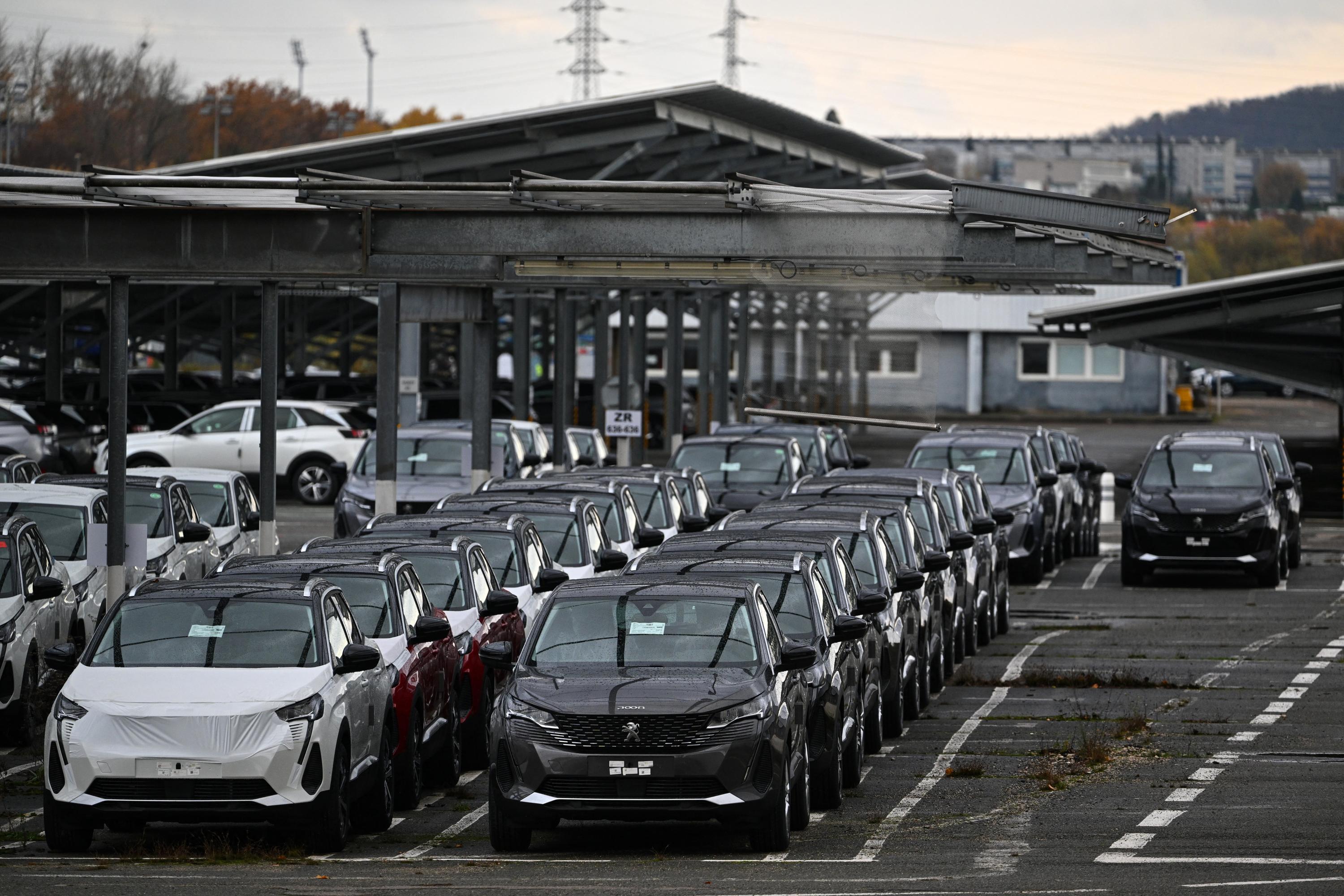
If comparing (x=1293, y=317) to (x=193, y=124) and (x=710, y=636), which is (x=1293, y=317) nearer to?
(x=710, y=636)

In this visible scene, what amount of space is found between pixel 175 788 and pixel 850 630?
437cm

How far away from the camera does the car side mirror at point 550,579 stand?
17094 millimetres

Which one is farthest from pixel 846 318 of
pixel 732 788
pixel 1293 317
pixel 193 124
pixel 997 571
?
pixel 193 124

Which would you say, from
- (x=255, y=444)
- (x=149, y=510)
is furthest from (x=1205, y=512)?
(x=255, y=444)

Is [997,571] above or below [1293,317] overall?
below

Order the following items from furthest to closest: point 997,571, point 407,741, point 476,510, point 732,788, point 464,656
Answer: point 997,571, point 476,510, point 464,656, point 407,741, point 732,788

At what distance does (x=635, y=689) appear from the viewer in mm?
12078

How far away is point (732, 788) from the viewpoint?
11828 millimetres

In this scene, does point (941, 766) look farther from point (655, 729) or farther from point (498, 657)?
point (655, 729)

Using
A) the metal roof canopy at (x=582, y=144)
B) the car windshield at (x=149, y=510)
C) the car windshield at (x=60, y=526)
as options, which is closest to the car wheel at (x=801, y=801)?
the car windshield at (x=60, y=526)

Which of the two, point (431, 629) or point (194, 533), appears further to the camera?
point (194, 533)

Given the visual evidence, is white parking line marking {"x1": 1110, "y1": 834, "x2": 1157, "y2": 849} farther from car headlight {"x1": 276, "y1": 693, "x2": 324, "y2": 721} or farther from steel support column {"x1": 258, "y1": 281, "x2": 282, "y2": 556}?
steel support column {"x1": 258, "y1": 281, "x2": 282, "y2": 556}

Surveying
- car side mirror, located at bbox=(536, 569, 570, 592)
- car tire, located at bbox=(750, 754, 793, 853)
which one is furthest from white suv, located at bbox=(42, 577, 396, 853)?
car side mirror, located at bbox=(536, 569, 570, 592)

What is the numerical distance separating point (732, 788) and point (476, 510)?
8.92 metres
